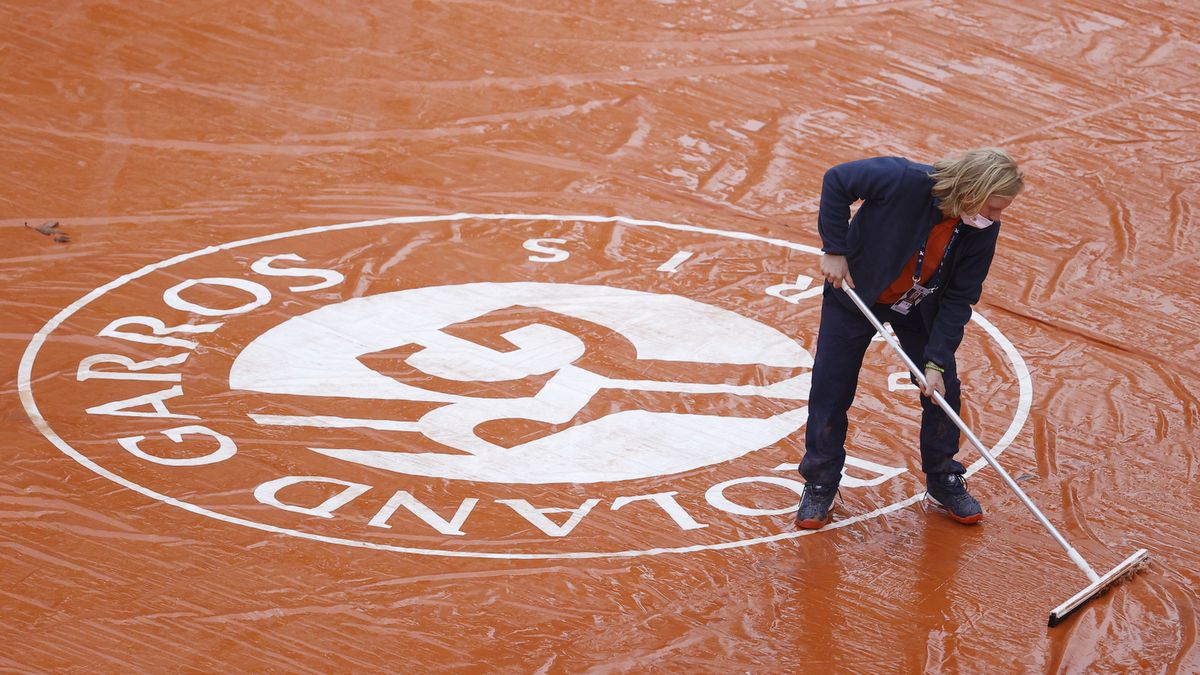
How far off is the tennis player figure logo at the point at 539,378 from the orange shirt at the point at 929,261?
0.98 meters

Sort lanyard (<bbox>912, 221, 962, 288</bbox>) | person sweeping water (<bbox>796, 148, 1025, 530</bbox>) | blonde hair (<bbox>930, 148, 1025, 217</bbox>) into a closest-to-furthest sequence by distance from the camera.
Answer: blonde hair (<bbox>930, 148, 1025, 217</bbox>)
person sweeping water (<bbox>796, 148, 1025, 530</bbox>)
lanyard (<bbox>912, 221, 962, 288</bbox>)

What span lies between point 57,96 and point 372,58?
6.02ft

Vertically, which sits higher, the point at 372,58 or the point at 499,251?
the point at 372,58

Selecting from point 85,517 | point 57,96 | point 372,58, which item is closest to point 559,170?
point 372,58

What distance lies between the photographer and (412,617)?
3760 millimetres

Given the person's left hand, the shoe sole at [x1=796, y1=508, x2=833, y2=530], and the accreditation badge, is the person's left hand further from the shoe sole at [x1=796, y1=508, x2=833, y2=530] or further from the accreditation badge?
the shoe sole at [x1=796, y1=508, x2=833, y2=530]

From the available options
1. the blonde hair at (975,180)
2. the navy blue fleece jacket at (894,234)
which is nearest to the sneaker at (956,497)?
the navy blue fleece jacket at (894,234)

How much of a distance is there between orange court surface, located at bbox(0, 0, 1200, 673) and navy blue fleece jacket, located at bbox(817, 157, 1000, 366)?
80 centimetres

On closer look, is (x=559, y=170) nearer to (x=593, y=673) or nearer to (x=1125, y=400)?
(x=1125, y=400)

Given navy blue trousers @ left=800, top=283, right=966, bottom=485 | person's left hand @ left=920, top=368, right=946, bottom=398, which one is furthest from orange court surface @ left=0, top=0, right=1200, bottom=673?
person's left hand @ left=920, top=368, right=946, bottom=398

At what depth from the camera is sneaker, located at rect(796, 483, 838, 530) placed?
430 cm

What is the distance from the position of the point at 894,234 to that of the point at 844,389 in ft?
1.81

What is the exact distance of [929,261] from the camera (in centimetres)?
401

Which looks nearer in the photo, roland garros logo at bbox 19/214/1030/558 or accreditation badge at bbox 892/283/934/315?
accreditation badge at bbox 892/283/934/315
